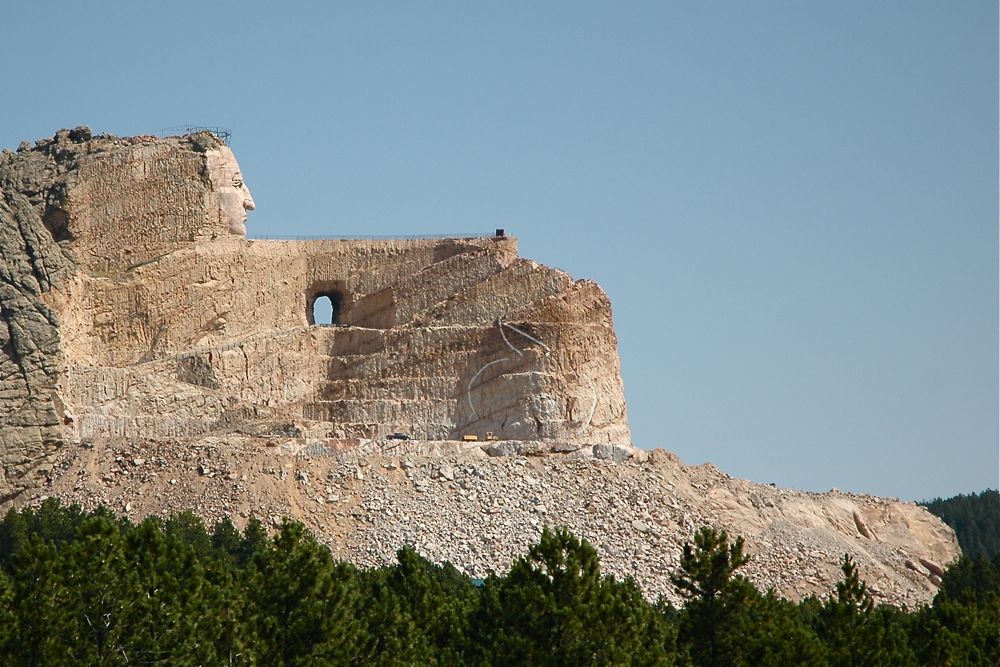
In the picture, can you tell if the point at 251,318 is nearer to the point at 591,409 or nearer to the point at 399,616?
the point at 591,409

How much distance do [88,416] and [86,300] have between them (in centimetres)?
410

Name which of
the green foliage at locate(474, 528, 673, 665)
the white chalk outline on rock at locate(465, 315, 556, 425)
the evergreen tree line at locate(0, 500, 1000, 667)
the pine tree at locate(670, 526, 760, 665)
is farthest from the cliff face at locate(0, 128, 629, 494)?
the green foliage at locate(474, 528, 673, 665)

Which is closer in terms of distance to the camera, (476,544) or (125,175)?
(476,544)

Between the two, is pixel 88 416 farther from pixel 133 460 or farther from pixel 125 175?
pixel 125 175

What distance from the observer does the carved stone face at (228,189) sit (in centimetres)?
7050

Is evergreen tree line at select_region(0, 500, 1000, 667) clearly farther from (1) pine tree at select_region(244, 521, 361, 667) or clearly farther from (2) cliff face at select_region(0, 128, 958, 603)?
(2) cliff face at select_region(0, 128, 958, 603)

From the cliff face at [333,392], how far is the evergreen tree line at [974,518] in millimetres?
21780

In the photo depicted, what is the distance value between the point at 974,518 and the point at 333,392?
38.2m

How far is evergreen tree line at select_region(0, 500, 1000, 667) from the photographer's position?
4072 centimetres

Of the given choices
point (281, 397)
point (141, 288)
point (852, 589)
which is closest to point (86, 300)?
point (141, 288)

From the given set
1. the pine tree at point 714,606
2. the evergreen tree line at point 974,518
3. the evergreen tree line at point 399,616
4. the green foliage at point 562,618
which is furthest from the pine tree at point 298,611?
the evergreen tree line at point 974,518

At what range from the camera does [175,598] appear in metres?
41.7

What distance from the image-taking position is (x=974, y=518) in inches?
3893

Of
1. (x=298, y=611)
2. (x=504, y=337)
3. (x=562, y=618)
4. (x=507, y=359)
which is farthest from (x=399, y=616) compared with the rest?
(x=504, y=337)
